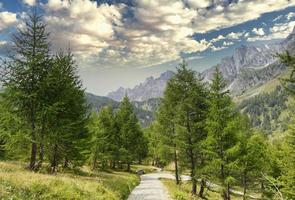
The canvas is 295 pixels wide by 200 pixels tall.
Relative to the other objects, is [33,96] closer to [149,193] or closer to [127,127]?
[149,193]

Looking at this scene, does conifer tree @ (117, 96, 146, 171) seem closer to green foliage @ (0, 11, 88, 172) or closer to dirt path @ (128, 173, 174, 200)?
dirt path @ (128, 173, 174, 200)

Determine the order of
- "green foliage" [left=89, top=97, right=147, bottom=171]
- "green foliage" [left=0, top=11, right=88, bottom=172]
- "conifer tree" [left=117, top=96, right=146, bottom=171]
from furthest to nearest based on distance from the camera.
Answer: "conifer tree" [left=117, top=96, right=146, bottom=171] → "green foliage" [left=89, top=97, right=147, bottom=171] → "green foliage" [left=0, top=11, right=88, bottom=172]

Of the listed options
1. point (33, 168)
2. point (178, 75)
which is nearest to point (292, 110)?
point (178, 75)

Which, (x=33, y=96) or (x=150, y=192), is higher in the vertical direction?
(x=33, y=96)

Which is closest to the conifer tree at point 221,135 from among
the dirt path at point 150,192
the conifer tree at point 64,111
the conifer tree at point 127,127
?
the dirt path at point 150,192

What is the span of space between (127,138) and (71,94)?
28.8 meters

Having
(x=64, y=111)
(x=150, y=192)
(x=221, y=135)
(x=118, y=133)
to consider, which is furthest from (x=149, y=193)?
(x=118, y=133)

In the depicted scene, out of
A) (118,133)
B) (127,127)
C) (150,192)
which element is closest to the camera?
(150,192)

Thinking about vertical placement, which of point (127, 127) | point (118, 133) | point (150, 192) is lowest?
point (150, 192)

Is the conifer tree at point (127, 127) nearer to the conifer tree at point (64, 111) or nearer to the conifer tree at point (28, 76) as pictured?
the conifer tree at point (64, 111)

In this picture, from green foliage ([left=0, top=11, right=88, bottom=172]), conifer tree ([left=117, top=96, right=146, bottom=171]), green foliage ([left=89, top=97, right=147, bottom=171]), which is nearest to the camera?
green foliage ([left=0, top=11, right=88, bottom=172])

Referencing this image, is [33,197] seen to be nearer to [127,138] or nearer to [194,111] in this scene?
[194,111]

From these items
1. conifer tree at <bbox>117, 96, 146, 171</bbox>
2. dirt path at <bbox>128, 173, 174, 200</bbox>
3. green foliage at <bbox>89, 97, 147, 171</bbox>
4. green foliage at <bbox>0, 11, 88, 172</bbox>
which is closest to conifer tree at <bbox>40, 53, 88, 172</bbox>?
green foliage at <bbox>0, 11, 88, 172</bbox>

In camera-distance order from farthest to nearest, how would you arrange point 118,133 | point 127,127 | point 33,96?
point 127,127
point 118,133
point 33,96
